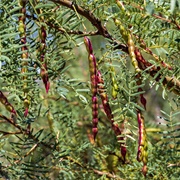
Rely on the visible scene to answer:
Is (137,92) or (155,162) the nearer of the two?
(137,92)

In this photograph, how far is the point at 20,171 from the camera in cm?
67

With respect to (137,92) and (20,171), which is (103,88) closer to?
(137,92)

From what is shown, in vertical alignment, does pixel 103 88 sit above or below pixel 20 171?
above

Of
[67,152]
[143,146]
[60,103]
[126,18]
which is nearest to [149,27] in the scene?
[126,18]

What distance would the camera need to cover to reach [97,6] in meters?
0.42

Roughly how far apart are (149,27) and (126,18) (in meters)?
0.03

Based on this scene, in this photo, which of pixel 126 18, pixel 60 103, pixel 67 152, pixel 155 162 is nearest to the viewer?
pixel 126 18

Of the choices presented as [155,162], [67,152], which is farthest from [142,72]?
[155,162]

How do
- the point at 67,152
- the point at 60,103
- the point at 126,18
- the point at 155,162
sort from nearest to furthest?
the point at 126,18 < the point at 67,152 < the point at 155,162 < the point at 60,103

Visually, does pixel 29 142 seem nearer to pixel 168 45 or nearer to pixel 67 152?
pixel 67 152

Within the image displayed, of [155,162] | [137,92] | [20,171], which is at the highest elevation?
[137,92]

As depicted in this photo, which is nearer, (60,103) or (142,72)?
(142,72)

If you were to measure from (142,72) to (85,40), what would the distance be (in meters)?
0.07

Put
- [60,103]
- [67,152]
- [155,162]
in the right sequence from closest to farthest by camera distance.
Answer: [67,152]
[155,162]
[60,103]
